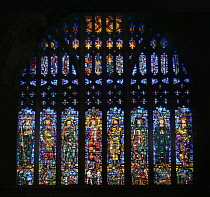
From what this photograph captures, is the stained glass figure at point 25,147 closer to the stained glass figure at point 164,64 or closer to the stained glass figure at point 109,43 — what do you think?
the stained glass figure at point 109,43

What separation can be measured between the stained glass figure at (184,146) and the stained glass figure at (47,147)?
118 inches

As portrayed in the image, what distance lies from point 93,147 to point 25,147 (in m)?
1.66

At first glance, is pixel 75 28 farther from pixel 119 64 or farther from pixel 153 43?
pixel 153 43

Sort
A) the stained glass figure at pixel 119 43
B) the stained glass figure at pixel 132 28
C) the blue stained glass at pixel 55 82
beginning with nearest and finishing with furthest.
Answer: the blue stained glass at pixel 55 82
the stained glass figure at pixel 119 43
the stained glass figure at pixel 132 28

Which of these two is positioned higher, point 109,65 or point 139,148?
point 109,65

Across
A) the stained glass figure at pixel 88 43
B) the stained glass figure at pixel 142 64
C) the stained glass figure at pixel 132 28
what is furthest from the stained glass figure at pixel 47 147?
the stained glass figure at pixel 132 28

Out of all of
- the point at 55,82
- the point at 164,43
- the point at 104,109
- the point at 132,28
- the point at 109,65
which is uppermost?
the point at 132,28

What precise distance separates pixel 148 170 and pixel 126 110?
5.06 feet

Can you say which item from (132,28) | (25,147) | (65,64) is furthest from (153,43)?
(25,147)

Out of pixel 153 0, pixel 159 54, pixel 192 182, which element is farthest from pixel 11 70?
pixel 153 0

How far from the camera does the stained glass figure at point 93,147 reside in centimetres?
1244

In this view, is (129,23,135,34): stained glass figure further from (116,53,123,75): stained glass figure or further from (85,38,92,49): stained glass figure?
(85,38,92,49): stained glass figure

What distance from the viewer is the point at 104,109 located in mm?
12672

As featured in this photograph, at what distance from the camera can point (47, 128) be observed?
41.2 feet
